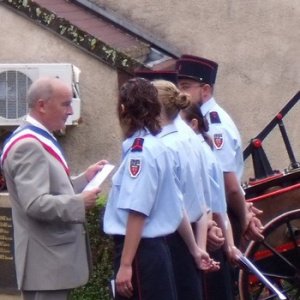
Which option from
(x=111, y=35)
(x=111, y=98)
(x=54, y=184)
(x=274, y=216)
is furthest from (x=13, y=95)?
(x=54, y=184)

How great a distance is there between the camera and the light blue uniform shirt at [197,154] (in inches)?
227

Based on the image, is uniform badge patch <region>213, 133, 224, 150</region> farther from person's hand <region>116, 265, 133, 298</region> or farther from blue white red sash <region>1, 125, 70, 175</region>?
person's hand <region>116, 265, 133, 298</region>

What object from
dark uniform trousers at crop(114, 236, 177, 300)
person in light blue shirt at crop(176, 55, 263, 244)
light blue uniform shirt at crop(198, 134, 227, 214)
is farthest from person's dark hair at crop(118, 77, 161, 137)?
person in light blue shirt at crop(176, 55, 263, 244)

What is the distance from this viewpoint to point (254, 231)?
7.00 metres

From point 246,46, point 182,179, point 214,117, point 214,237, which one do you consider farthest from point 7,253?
point 246,46

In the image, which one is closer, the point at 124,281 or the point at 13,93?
the point at 124,281

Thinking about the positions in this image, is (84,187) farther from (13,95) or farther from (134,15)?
(134,15)

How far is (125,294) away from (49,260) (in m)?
0.45

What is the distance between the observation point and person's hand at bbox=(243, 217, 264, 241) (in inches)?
274

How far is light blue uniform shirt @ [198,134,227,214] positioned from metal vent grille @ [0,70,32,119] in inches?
94.5

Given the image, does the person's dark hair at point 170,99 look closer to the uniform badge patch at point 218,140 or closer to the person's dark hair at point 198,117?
the person's dark hair at point 198,117

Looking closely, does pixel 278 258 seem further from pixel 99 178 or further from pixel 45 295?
pixel 45 295

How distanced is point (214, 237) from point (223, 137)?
2.98ft

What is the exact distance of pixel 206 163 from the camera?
606cm
